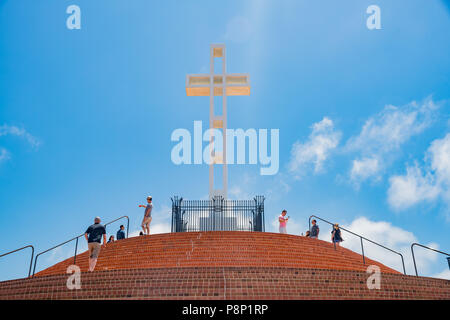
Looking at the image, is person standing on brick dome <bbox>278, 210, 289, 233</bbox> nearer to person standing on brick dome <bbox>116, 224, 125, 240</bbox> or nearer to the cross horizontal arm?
person standing on brick dome <bbox>116, 224, 125, 240</bbox>

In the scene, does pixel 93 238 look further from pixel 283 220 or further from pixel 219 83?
pixel 219 83

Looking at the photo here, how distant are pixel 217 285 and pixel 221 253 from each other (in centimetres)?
372

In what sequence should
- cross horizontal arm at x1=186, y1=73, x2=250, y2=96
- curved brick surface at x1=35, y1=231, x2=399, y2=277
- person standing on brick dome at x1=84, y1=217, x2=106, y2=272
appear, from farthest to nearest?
cross horizontal arm at x1=186, y1=73, x2=250, y2=96 < curved brick surface at x1=35, y1=231, x2=399, y2=277 < person standing on brick dome at x1=84, y1=217, x2=106, y2=272

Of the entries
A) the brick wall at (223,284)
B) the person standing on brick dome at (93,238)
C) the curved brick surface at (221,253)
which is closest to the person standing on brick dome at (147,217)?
the curved brick surface at (221,253)

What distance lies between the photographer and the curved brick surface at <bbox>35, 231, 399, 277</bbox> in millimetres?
9414

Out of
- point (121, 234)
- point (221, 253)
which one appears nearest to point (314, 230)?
point (221, 253)

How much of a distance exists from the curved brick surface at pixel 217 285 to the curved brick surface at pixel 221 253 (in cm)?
236

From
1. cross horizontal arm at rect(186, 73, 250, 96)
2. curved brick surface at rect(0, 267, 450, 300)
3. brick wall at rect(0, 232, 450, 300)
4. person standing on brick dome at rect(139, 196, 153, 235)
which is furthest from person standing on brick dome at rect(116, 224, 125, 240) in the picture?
cross horizontal arm at rect(186, 73, 250, 96)

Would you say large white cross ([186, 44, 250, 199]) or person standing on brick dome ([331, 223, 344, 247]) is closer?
person standing on brick dome ([331, 223, 344, 247])

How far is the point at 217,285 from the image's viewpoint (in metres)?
6.12

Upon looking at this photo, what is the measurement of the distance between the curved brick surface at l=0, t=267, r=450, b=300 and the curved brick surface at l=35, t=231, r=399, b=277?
236 centimetres

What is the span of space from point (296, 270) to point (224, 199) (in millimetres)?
8329
